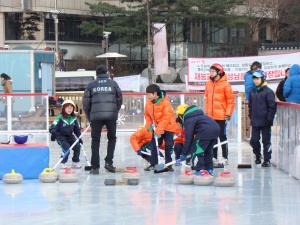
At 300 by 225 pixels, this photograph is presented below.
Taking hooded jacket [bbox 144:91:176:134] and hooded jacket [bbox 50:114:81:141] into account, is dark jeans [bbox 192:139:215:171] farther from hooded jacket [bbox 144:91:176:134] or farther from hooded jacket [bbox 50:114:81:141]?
hooded jacket [bbox 50:114:81:141]

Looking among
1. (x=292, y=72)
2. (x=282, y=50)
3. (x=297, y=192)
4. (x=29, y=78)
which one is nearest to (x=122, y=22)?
(x=282, y=50)

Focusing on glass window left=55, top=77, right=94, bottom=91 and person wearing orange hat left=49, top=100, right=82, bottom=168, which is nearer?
person wearing orange hat left=49, top=100, right=82, bottom=168

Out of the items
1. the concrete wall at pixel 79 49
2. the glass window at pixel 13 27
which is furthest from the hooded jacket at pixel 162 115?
the glass window at pixel 13 27

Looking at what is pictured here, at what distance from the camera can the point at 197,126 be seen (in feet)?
35.7

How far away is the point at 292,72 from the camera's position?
12797 mm

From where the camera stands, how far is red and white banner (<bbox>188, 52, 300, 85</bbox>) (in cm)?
2445

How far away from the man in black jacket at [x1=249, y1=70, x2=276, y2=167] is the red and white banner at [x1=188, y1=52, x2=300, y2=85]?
1167 cm

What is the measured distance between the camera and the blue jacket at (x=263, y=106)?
1238cm

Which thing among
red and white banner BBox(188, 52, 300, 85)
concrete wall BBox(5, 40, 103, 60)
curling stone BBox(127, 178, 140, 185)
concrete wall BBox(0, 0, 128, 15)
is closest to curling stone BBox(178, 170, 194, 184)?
curling stone BBox(127, 178, 140, 185)

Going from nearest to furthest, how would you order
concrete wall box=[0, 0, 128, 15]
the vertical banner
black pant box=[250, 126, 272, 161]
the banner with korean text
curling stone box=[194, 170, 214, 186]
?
1. curling stone box=[194, 170, 214, 186]
2. black pant box=[250, 126, 272, 161]
3. the banner with korean text
4. the vertical banner
5. concrete wall box=[0, 0, 128, 15]

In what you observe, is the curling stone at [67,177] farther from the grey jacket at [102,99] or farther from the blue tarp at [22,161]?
the grey jacket at [102,99]

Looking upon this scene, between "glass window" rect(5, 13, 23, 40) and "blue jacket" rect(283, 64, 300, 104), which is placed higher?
"glass window" rect(5, 13, 23, 40)

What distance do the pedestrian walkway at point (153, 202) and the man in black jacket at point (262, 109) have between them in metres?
0.95

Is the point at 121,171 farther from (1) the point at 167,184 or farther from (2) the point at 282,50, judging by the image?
(2) the point at 282,50
